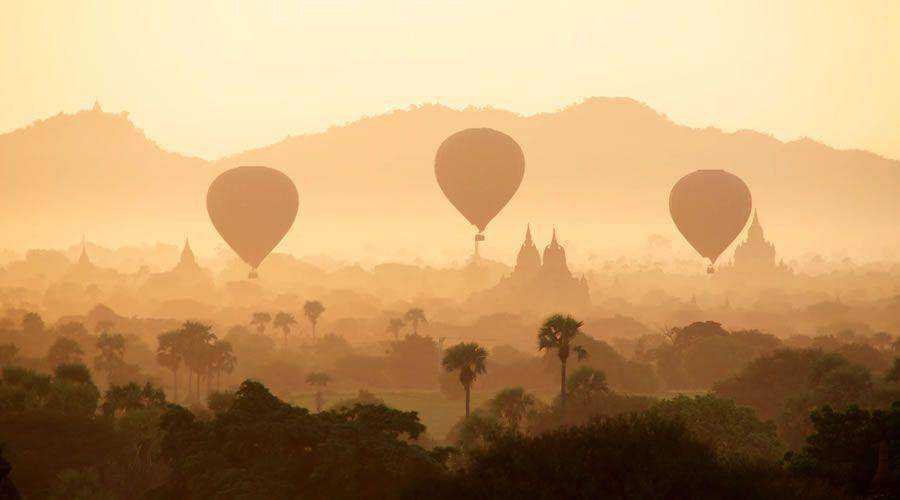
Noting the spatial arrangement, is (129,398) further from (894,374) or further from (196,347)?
(894,374)

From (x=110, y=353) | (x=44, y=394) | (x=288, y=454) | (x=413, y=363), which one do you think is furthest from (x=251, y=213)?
(x=288, y=454)

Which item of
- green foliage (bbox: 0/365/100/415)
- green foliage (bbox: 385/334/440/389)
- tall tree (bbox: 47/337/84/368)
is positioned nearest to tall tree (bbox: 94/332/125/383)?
tall tree (bbox: 47/337/84/368)

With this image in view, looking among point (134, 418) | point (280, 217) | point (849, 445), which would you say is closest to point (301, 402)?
point (280, 217)

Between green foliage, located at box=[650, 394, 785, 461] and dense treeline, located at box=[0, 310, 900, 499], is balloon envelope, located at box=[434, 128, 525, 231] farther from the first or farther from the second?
green foliage, located at box=[650, 394, 785, 461]

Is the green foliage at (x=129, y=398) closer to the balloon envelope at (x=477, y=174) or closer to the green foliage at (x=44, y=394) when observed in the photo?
the green foliage at (x=44, y=394)

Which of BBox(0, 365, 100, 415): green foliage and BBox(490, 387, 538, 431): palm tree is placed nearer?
BBox(0, 365, 100, 415): green foliage
